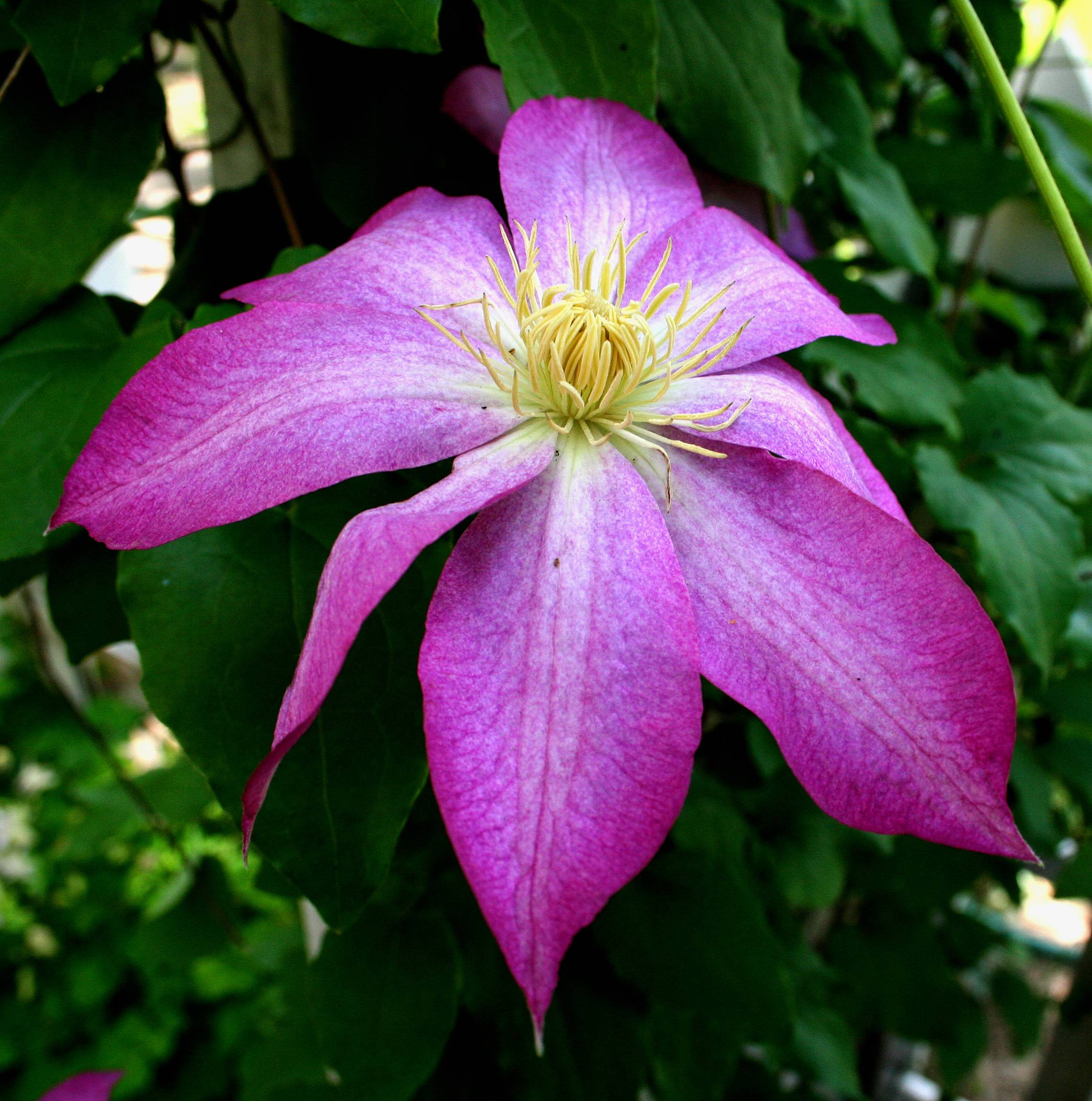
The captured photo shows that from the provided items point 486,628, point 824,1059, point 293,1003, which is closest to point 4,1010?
point 293,1003

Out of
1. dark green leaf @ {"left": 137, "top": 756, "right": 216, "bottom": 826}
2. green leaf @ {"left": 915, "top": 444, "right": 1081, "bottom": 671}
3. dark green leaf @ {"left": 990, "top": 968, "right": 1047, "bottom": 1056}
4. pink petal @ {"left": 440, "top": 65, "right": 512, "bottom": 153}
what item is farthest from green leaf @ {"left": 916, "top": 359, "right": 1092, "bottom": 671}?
dark green leaf @ {"left": 990, "top": 968, "right": 1047, "bottom": 1056}

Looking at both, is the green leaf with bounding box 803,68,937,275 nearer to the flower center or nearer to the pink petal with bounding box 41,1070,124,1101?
the flower center

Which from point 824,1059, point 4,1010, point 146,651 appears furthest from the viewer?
point 4,1010

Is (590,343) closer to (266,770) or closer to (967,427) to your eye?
(266,770)

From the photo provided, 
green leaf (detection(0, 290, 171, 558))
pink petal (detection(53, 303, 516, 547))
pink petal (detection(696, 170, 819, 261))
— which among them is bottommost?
green leaf (detection(0, 290, 171, 558))

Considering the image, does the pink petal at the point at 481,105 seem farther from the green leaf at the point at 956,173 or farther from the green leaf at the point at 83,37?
the green leaf at the point at 956,173

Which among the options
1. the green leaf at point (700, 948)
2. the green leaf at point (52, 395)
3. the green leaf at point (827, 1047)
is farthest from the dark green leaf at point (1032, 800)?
the green leaf at point (52, 395)

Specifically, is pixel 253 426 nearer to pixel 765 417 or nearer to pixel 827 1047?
pixel 765 417
